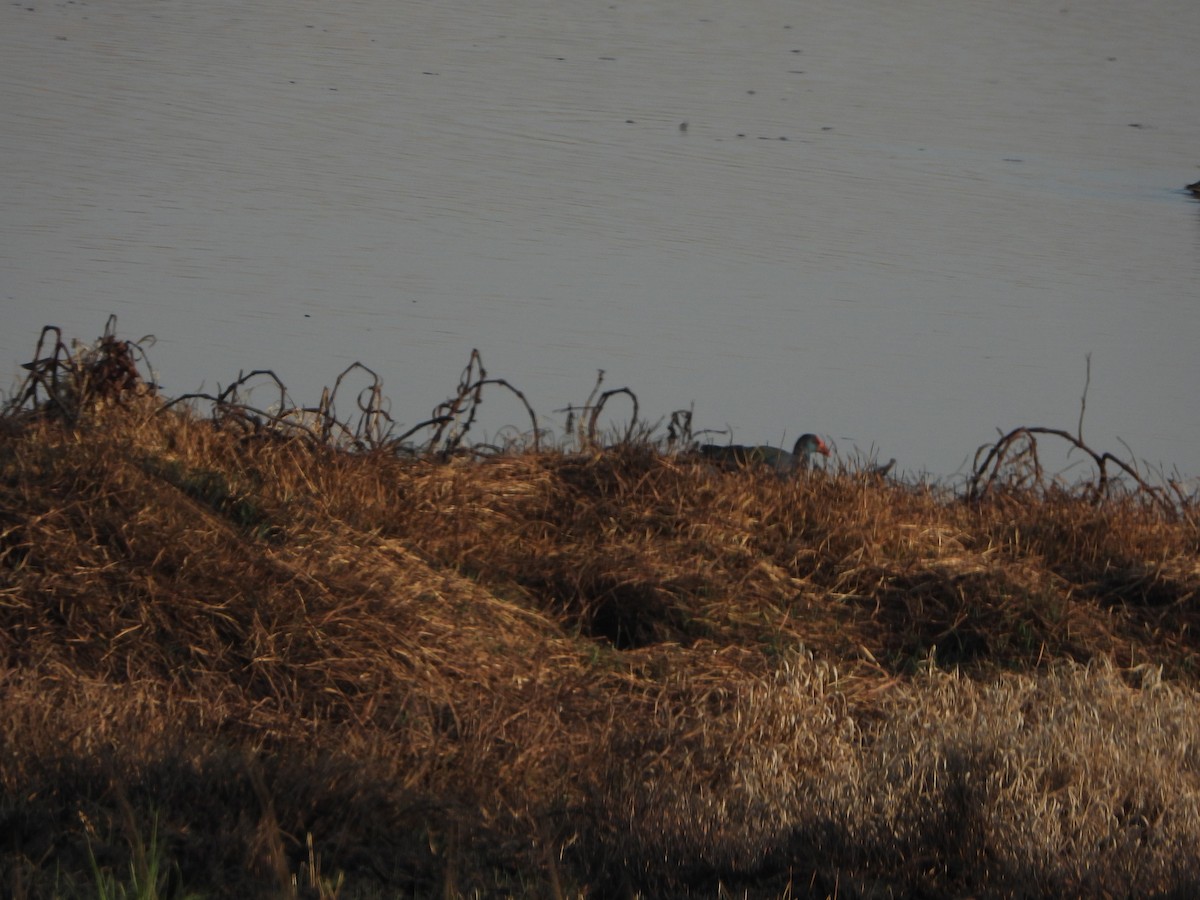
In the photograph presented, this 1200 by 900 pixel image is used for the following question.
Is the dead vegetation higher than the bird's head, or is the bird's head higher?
the bird's head

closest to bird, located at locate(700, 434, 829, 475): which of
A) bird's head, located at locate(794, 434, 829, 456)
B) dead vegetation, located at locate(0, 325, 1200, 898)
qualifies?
dead vegetation, located at locate(0, 325, 1200, 898)

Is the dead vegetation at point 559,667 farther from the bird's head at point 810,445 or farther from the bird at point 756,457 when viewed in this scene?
the bird's head at point 810,445

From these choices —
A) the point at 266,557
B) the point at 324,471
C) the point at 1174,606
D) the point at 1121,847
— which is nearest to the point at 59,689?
the point at 266,557

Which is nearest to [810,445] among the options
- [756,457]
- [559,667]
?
[756,457]

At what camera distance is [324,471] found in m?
5.96

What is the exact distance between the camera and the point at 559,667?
5215mm

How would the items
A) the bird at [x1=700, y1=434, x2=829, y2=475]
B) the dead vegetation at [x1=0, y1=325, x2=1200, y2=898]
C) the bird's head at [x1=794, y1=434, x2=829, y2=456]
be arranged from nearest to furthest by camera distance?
the dead vegetation at [x1=0, y1=325, x2=1200, y2=898] < the bird at [x1=700, y1=434, x2=829, y2=475] < the bird's head at [x1=794, y1=434, x2=829, y2=456]

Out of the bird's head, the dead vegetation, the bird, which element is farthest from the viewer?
the bird's head

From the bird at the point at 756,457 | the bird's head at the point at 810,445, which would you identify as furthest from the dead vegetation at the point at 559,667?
the bird's head at the point at 810,445

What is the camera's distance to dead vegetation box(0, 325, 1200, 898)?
12.0 feet

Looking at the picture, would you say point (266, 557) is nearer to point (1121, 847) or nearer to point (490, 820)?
point (490, 820)

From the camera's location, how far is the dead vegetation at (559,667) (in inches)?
144

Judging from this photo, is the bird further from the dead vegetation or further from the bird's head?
the bird's head

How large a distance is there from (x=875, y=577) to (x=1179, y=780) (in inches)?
72.7
